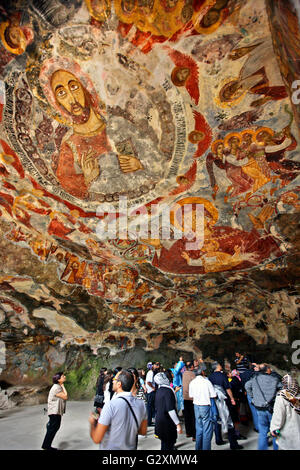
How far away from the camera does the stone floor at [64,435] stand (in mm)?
5245

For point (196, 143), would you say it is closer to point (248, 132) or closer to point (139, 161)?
point (248, 132)

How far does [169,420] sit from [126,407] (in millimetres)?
1986

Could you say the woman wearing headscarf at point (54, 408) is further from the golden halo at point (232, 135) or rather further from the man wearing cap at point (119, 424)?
the golden halo at point (232, 135)

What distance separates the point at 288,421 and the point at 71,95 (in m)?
6.94

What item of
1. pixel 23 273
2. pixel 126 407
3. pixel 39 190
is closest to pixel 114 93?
pixel 39 190

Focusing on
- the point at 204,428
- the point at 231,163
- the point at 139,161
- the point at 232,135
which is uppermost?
the point at 232,135

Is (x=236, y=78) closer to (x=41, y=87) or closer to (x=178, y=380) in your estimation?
(x=41, y=87)

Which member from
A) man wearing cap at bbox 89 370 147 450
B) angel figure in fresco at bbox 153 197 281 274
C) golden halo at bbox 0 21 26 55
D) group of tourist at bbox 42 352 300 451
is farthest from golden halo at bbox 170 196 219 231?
man wearing cap at bbox 89 370 147 450

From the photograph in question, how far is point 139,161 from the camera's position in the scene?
24.1ft

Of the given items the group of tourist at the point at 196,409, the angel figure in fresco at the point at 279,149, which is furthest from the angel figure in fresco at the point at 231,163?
the group of tourist at the point at 196,409

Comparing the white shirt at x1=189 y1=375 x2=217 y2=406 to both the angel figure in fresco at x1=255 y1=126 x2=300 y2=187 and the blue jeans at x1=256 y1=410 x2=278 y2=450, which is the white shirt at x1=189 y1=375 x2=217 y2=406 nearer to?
the blue jeans at x1=256 y1=410 x2=278 y2=450

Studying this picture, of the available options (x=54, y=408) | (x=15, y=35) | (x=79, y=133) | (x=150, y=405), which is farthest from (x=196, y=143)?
(x=150, y=405)

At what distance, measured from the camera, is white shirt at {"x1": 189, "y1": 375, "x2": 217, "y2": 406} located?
4410mm

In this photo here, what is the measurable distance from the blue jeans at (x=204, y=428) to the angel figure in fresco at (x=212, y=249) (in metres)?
5.43
